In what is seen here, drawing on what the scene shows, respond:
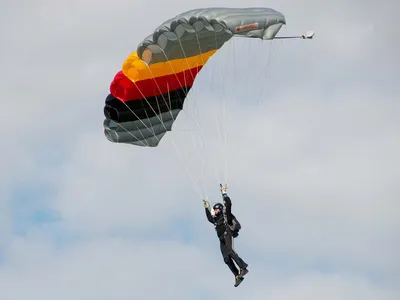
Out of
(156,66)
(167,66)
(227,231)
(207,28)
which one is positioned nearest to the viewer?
(207,28)

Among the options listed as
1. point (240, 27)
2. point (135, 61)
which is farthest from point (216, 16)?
point (135, 61)

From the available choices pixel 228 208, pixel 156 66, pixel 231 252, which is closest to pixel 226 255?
pixel 231 252

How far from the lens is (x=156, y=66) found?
3341 cm

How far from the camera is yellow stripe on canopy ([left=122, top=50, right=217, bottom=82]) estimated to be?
1309 inches

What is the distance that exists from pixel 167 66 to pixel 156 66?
0.42m

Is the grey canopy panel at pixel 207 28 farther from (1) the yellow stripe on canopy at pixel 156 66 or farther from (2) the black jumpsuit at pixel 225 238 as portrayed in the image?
(2) the black jumpsuit at pixel 225 238

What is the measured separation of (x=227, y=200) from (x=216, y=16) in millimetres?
3968

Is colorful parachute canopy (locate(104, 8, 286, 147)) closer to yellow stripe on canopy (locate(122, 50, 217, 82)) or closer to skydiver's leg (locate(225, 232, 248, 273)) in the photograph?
yellow stripe on canopy (locate(122, 50, 217, 82))

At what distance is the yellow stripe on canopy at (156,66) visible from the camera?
109 ft

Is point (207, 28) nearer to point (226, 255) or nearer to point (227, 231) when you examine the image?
point (227, 231)

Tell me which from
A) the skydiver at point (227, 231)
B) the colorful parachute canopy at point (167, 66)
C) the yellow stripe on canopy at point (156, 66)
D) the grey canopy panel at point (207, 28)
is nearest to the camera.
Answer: the grey canopy panel at point (207, 28)

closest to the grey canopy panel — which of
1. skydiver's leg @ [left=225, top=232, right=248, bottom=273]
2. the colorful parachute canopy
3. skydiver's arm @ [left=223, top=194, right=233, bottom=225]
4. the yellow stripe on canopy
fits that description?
the colorful parachute canopy

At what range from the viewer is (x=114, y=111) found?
34.0 metres

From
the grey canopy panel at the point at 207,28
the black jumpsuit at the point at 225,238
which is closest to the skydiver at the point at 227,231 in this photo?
the black jumpsuit at the point at 225,238
